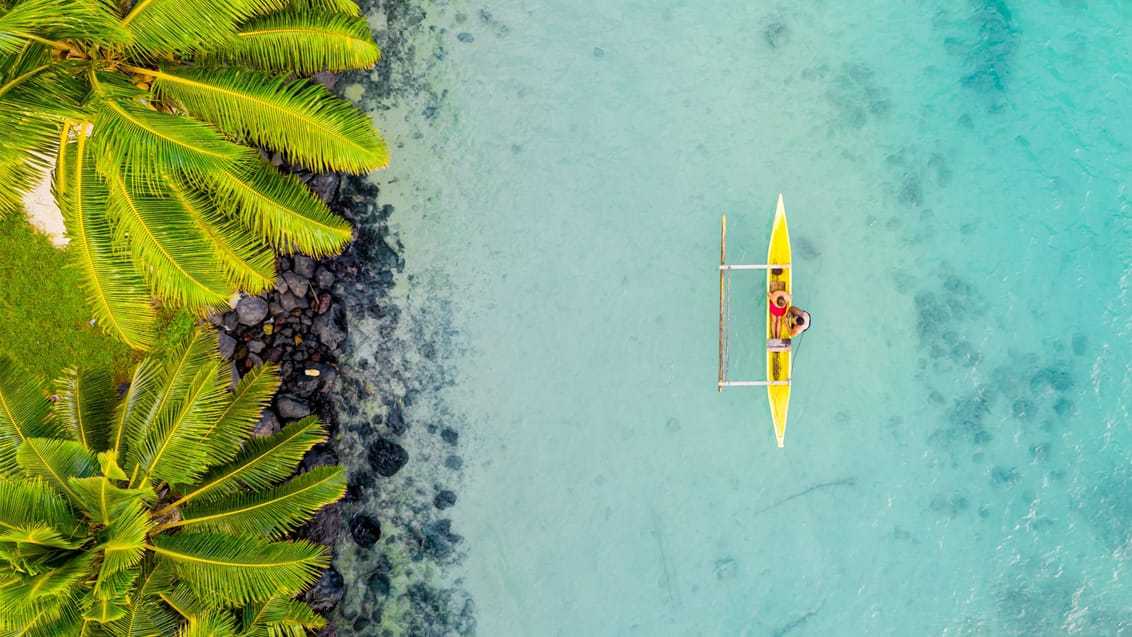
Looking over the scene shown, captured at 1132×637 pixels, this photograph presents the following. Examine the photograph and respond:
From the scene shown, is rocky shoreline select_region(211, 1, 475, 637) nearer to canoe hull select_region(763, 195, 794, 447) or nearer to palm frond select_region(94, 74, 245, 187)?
palm frond select_region(94, 74, 245, 187)

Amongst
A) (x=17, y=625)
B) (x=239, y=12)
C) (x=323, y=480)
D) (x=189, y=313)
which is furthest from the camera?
(x=189, y=313)

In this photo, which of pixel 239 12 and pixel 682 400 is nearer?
pixel 239 12

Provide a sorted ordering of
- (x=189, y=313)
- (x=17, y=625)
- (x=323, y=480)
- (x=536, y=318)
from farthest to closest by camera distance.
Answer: (x=536, y=318) → (x=189, y=313) → (x=323, y=480) → (x=17, y=625)

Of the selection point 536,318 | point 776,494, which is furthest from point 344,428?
point 776,494

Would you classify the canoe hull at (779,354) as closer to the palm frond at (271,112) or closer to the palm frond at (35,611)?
the palm frond at (271,112)

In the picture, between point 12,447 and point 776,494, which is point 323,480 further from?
point 776,494

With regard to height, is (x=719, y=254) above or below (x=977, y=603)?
above

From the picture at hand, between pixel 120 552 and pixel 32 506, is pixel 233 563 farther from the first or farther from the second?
pixel 32 506

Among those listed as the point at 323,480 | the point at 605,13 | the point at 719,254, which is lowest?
the point at 323,480

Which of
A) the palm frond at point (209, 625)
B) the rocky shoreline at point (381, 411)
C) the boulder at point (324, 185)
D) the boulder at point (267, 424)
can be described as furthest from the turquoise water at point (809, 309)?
the palm frond at point (209, 625)
